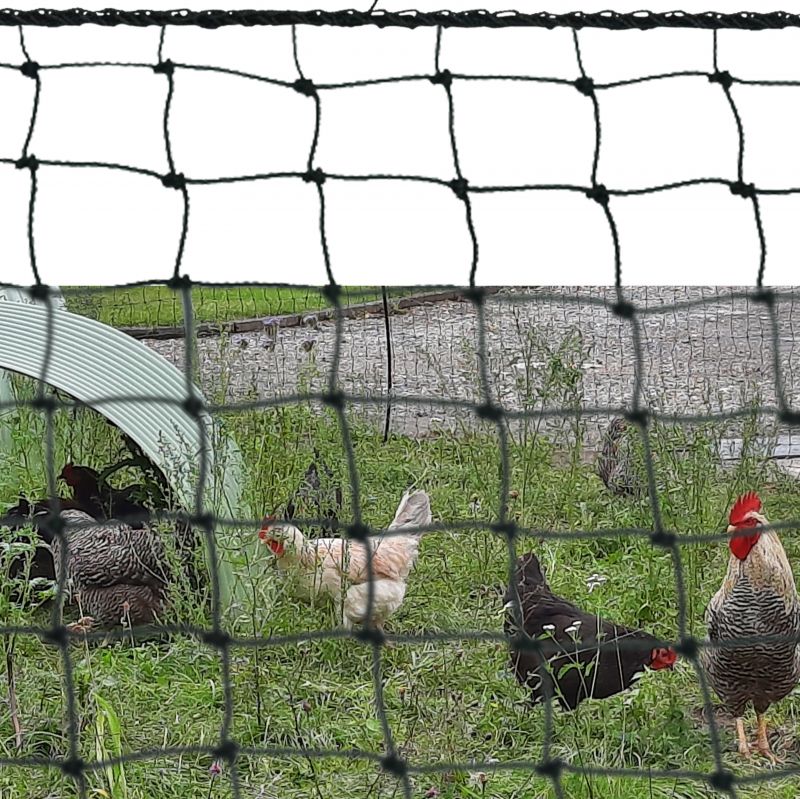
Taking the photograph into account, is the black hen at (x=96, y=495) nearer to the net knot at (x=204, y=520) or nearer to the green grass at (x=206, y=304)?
the net knot at (x=204, y=520)

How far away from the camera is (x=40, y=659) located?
266cm

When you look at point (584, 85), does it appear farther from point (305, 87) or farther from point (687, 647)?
point (687, 647)

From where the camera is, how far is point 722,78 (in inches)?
54.6

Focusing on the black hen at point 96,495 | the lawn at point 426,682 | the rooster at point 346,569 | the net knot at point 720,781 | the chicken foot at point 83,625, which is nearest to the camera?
the net knot at point 720,781

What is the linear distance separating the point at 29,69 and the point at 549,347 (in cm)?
317

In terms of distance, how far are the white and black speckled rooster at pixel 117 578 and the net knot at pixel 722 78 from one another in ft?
5.46

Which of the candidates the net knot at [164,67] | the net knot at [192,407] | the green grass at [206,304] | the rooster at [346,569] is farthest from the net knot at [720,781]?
the green grass at [206,304]

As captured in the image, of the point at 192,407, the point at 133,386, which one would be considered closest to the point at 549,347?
the point at 133,386

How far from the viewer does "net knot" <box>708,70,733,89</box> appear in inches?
54.5

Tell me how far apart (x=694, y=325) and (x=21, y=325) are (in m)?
2.90

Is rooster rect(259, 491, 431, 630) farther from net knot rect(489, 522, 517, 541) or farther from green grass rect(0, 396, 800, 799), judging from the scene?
net knot rect(489, 522, 517, 541)

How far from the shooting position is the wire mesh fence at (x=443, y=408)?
140 centimetres

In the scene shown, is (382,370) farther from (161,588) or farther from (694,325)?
(161,588)

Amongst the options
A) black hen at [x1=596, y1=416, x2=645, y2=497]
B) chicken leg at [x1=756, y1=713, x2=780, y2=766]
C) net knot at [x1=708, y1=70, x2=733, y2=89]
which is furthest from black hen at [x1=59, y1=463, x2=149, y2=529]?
net knot at [x1=708, y1=70, x2=733, y2=89]
